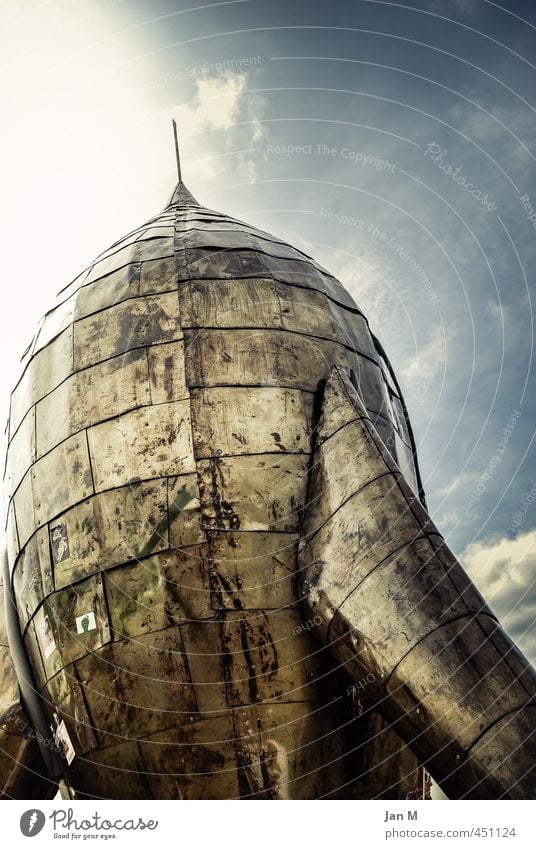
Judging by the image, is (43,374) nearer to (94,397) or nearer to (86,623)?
(94,397)

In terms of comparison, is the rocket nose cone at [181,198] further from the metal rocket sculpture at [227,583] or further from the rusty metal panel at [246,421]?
the rusty metal panel at [246,421]

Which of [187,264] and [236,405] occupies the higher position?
[187,264]

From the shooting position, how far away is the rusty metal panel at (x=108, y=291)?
6500 millimetres

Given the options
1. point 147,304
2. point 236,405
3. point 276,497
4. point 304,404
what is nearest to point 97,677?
point 276,497

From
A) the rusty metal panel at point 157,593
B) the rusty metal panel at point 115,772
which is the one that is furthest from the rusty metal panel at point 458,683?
the rusty metal panel at point 115,772

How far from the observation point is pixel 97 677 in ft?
16.9

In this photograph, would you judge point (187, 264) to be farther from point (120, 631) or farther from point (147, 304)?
point (120, 631)

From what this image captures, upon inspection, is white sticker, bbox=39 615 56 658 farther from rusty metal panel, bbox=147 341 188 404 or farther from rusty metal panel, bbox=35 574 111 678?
rusty metal panel, bbox=147 341 188 404

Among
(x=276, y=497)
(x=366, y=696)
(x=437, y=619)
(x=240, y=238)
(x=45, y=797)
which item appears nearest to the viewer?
(x=437, y=619)

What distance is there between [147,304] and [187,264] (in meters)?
0.66

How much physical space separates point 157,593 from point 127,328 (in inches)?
95.0

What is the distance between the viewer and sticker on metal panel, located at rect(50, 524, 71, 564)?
559 cm

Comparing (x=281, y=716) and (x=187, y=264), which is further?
(x=187, y=264)

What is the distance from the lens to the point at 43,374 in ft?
21.5
